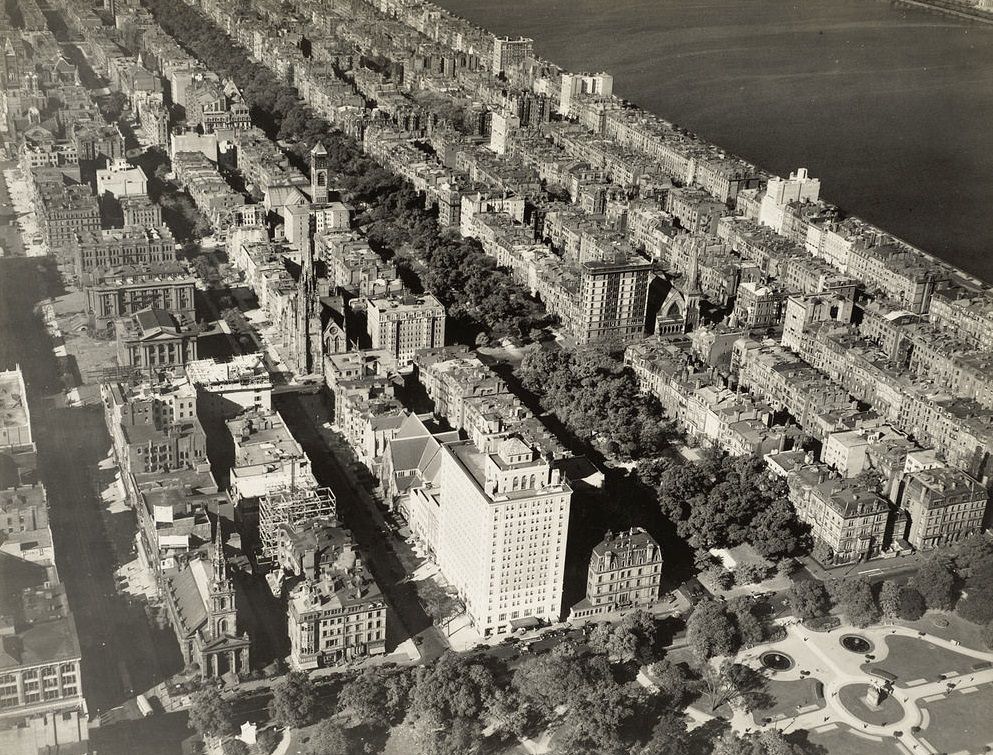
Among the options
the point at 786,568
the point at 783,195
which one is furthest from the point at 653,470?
the point at 783,195

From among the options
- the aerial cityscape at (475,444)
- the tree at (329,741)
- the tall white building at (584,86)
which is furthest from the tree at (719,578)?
the tall white building at (584,86)

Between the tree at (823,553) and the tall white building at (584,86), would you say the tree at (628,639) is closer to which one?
the tree at (823,553)

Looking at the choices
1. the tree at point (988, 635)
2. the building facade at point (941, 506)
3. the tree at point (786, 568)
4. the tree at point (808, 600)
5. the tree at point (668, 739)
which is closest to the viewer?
the tree at point (668, 739)

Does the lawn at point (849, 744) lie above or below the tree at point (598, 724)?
below

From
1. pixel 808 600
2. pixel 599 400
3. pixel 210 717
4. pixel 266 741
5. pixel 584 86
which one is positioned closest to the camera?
pixel 266 741

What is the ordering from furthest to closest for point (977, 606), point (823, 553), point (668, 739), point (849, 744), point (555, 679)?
1. point (823, 553)
2. point (977, 606)
3. point (555, 679)
4. point (849, 744)
5. point (668, 739)

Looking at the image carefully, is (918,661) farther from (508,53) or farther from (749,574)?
(508,53)

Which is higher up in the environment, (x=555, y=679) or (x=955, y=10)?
(x=955, y=10)

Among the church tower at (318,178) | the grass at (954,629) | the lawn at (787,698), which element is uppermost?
the church tower at (318,178)
